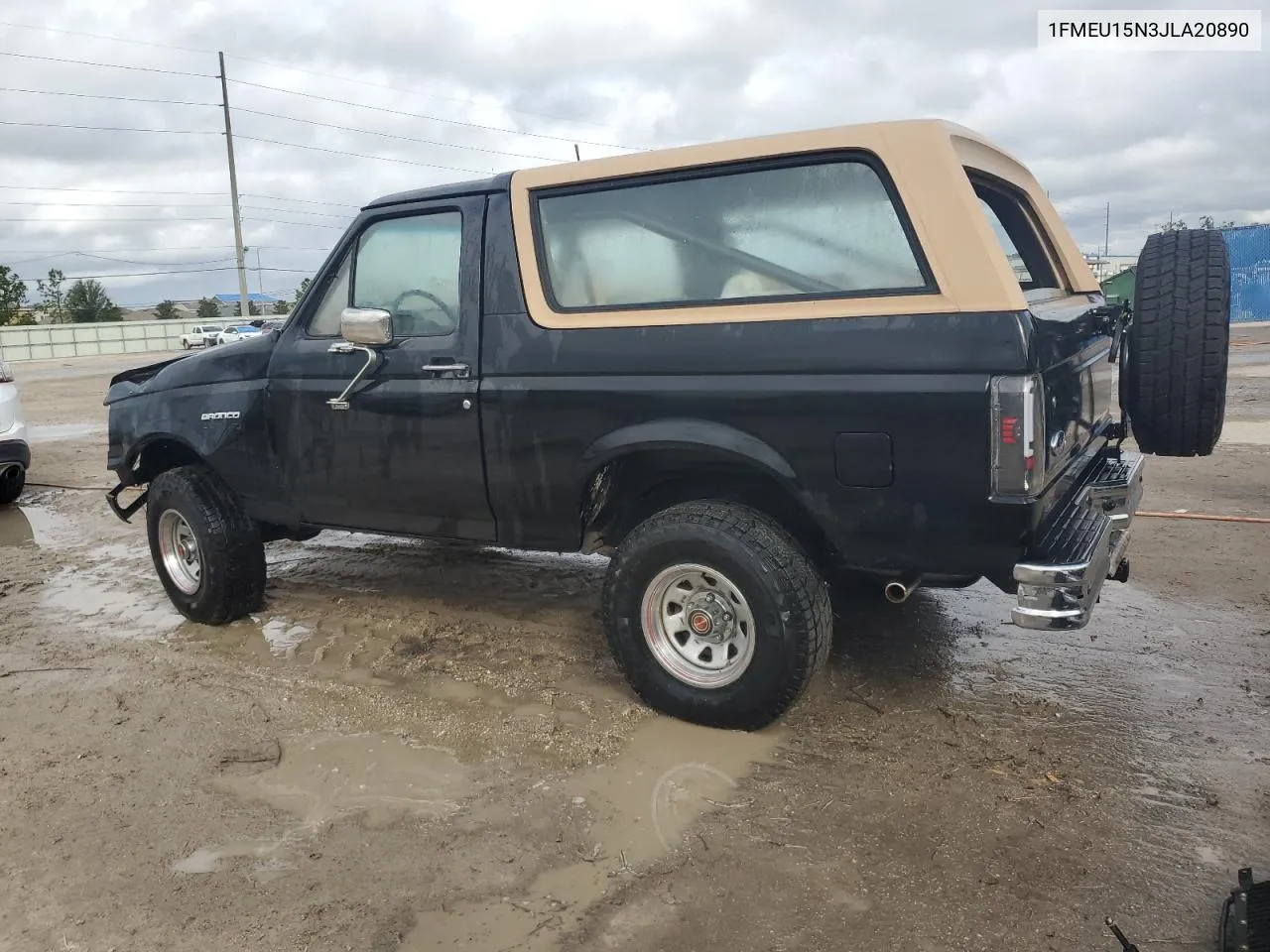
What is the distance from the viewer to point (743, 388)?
3334 mm

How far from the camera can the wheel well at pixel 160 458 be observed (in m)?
5.16

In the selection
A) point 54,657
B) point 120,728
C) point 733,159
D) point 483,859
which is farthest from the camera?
point 54,657

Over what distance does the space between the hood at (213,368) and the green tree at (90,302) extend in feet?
220

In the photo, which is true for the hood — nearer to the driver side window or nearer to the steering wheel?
the driver side window

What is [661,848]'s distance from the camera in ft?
9.54

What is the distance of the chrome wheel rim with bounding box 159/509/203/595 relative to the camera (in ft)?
16.7

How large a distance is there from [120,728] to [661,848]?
2312 millimetres

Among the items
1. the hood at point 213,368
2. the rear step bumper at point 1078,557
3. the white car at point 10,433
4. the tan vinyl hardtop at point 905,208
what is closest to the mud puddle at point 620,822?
the rear step bumper at point 1078,557

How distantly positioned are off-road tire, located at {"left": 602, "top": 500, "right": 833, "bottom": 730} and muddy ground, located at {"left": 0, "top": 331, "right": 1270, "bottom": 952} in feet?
0.50

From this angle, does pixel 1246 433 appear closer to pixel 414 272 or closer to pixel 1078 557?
pixel 1078 557

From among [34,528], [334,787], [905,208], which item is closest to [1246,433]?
[905,208]

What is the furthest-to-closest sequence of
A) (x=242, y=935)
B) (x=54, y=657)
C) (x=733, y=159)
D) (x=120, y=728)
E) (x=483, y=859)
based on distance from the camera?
1. (x=54, y=657)
2. (x=120, y=728)
3. (x=733, y=159)
4. (x=483, y=859)
5. (x=242, y=935)

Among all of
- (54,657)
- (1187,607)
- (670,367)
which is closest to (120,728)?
(54,657)

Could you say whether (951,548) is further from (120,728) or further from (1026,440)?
(120,728)
